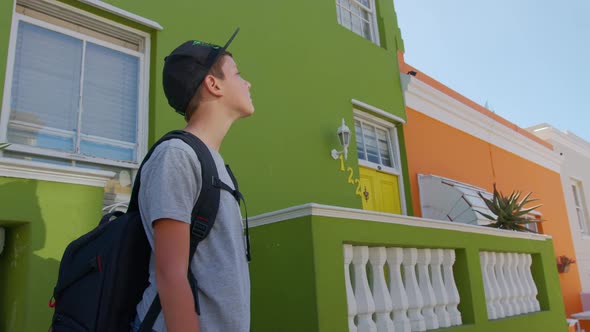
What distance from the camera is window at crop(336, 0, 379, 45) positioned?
303 inches

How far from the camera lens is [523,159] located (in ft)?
36.7

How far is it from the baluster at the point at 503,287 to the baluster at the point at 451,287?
812 millimetres

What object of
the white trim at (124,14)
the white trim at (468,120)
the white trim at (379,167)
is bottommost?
the white trim at (379,167)

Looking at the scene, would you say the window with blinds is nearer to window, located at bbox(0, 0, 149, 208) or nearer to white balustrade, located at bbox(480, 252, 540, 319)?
window, located at bbox(0, 0, 149, 208)

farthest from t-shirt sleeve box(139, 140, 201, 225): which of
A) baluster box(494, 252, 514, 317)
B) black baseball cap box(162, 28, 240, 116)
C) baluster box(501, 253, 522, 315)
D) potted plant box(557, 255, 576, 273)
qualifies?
potted plant box(557, 255, 576, 273)

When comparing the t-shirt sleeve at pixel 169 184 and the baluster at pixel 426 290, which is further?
the baluster at pixel 426 290

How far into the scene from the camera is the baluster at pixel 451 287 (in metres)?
3.96

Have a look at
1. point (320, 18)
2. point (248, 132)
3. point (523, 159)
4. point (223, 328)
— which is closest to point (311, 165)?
point (248, 132)

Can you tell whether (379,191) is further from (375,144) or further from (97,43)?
(97,43)

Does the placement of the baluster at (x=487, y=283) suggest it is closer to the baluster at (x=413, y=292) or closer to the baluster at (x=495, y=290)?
the baluster at (x=495, y=290)

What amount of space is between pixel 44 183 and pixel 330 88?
4.51 metres

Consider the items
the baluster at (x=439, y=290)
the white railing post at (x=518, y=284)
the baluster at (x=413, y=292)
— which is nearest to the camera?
the baluster at (x=413, y=292)

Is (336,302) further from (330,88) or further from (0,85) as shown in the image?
(330,88)

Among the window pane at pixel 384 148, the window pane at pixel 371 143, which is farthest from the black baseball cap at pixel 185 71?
the window pane at pixel 384 148
